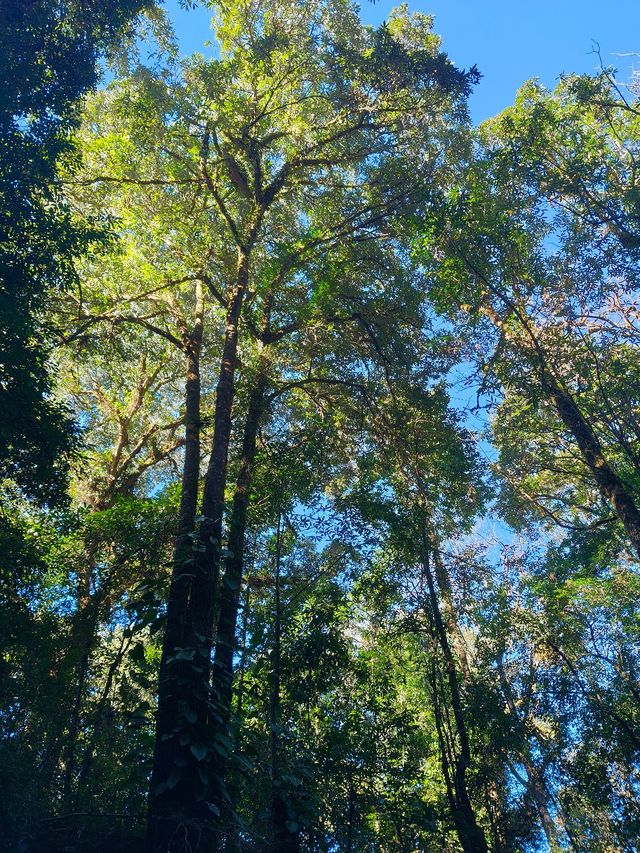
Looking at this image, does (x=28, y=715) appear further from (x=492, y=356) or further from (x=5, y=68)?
(x=492, y=356)

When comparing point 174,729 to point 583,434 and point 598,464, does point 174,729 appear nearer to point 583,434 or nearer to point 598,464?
point 598,464

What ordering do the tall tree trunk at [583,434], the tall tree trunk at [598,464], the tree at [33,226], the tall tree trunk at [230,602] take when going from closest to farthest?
the tall tree trunk at [230,602] < the tree at [33,226] < the tall tree trunk at [598,464] < the tall tree trunk at [583,434]

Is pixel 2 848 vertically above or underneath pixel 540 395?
underneath

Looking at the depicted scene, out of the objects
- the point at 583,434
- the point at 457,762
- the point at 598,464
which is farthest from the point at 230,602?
the point at 583,434

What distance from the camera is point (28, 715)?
7258 millimetres

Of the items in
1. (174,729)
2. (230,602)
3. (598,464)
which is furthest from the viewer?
(598,464)

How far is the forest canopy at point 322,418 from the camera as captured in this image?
6.73 m

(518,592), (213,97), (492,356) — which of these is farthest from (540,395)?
(213,97)

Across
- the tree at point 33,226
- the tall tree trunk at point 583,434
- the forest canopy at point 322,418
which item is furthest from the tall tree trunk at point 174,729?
the tall tree trunk at point 583,434

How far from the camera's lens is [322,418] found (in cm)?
995

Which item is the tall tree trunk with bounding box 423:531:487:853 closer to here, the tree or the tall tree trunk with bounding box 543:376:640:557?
the tall tree trunk with bounding box 543:376:640:557

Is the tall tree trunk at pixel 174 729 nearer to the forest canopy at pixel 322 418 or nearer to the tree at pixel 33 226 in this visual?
the forest canopy at pixel 322 418

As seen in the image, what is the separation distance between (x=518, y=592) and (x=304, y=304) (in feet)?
19.7

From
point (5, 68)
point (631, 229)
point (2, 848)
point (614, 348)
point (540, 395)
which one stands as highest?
point (631, 229)
